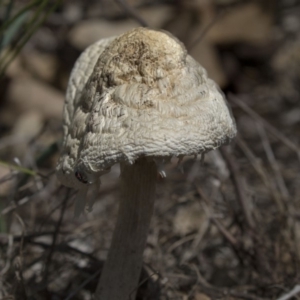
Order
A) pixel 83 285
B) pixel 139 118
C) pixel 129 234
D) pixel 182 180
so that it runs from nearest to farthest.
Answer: pixel 139 118
pixel 129 234
pixel 83 285
pixel 182 180

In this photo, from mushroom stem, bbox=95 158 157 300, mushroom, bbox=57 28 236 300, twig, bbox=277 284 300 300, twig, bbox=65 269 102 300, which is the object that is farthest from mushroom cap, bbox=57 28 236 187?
twig, bbox=277 284 300 300

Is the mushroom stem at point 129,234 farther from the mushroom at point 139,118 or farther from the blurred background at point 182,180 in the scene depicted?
the blurred background at point 182,180

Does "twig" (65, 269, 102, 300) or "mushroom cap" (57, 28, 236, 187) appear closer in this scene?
"mushroom cap" (57, 28, 236, 187)

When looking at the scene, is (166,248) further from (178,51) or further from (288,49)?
(288,49)

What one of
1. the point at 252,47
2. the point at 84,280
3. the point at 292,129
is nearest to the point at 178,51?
the point at 84,280

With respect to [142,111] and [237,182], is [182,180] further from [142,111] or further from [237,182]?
[142,111]

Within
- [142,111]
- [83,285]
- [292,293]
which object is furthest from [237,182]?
[142,111]

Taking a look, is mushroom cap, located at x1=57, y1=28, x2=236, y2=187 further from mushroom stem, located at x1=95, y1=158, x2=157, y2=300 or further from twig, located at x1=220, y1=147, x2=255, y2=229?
twig, located at x1=220, y1=147, x2=255, y2=229
